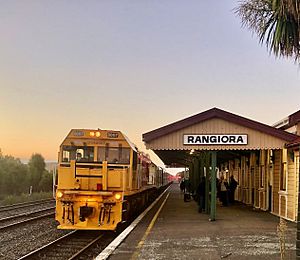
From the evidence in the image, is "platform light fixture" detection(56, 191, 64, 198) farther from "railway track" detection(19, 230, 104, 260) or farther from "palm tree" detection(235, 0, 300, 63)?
"palm tree" detection(235, 0, 300, 63)

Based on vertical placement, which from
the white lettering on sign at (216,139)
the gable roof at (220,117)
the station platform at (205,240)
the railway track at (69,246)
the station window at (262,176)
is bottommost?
the railway track at (69,246)

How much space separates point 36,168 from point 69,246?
49423 millimetres

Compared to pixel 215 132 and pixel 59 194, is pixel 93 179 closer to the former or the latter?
pixel 59 194

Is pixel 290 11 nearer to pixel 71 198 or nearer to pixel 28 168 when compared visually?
pixel 71 198

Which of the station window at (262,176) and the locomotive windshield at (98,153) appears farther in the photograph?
the station window at (262,176)

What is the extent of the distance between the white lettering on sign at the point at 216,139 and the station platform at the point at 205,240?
2.68m

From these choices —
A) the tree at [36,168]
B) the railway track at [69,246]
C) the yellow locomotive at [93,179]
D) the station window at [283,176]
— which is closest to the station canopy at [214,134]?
the yellow locomotive at [93,179]

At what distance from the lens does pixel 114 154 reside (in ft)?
57.0

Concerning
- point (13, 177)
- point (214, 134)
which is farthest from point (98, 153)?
point (13, 177)

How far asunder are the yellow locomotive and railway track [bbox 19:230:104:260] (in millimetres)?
527

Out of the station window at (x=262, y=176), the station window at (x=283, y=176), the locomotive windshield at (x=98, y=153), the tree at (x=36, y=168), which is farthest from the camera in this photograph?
the tree at (x=36, y=168)

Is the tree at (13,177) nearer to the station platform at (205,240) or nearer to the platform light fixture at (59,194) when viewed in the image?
the station platform at (205,240)

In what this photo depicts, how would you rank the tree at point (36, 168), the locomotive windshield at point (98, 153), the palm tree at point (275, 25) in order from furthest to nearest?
the tree at point (36, 168)
the locomotive windshield at point (98, 153)
the palm tree at point (275, 25)

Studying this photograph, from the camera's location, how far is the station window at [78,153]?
17.2m
